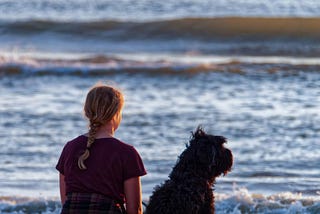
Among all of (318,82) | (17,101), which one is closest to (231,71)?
(318,82)

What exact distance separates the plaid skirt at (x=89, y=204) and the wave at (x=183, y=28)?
16962 mm

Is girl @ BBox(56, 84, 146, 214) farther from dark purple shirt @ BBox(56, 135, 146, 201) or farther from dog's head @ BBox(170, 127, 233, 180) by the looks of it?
dog's head @ BBox(170, 127, 233, 180)

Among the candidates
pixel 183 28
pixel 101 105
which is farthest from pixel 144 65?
pixel 101 105

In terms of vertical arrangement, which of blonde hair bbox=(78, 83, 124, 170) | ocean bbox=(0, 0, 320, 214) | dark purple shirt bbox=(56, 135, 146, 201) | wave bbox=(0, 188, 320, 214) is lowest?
wave bbox=(0, 188, 320, 214)

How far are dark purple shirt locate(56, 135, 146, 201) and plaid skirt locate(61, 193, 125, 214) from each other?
3 centimetres

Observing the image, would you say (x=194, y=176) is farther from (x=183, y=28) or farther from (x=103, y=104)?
(x=183, y=28)

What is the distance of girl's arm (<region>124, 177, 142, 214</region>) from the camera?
4.47 meters

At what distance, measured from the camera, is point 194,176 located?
470 centimetres

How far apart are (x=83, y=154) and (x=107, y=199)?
28 cm

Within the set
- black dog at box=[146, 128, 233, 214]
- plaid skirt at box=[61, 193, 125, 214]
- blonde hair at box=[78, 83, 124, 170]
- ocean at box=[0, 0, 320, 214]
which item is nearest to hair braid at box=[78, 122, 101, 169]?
blonde hair at box=[78, 83, 124, 170]

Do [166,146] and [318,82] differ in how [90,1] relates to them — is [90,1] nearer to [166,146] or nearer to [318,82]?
[318,82]

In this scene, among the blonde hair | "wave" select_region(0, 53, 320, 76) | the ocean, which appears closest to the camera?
the blonde hair

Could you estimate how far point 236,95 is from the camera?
1312 centimetres

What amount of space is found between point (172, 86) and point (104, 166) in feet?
33.0
